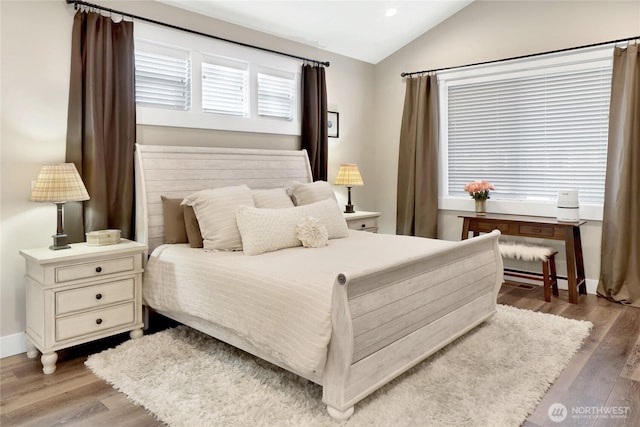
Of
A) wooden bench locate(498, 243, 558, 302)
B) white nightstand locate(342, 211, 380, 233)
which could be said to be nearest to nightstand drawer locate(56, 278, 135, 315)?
white nightstand locate(342, 211, 380, 233)

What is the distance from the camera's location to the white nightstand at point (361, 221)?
4516 millimetres

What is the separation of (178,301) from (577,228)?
3512 mm

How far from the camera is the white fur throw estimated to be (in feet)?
13.0

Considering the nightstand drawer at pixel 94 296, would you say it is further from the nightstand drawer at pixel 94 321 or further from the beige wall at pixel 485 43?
the beige wall at pixel 485 43

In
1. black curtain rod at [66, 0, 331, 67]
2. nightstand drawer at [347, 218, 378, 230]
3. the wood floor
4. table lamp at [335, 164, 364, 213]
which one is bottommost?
the wood floor

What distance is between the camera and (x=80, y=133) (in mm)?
3023

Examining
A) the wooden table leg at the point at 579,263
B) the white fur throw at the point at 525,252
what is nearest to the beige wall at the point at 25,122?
the white fur throw at the point at 525,252

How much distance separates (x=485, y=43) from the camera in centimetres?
469

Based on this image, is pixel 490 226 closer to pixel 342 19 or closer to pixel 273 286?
pixel 342 19

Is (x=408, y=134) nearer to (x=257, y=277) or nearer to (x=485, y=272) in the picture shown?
(x=485, y=272)

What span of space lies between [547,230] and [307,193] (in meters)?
2.19

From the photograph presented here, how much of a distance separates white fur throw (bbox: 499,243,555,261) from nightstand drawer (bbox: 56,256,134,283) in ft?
10.8

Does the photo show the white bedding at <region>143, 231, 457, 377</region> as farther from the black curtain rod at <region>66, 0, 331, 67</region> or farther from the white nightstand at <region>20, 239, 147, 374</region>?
the black curtain rod at <region>66, 0, 331, 67</region>

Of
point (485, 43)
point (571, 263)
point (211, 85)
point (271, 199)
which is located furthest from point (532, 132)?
point (211, 85)
